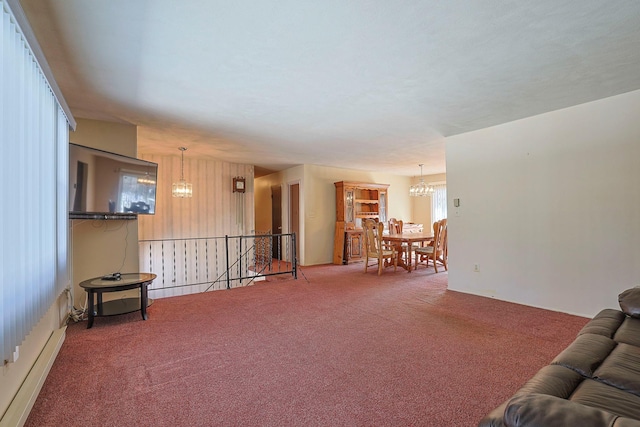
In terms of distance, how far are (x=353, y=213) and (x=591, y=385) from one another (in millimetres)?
6268

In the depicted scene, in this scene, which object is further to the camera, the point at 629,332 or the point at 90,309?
the point at 90,309

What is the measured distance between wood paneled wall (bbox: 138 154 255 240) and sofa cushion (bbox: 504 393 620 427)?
6055 mm

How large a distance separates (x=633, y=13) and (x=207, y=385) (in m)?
3.63

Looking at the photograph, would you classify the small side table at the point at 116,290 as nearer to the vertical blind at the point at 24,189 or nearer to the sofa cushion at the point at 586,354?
the vertical blind at the point at 24,189

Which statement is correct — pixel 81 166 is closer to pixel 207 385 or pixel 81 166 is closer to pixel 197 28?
pixel 197 28

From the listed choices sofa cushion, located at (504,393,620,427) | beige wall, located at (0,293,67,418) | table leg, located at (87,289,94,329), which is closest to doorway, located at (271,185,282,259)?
table leg, located at (87,289,94,329)

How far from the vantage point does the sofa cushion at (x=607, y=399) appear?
1.07 m

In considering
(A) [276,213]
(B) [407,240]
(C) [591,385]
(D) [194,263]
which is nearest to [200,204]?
(D) [194,263]

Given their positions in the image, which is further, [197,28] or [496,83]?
[496,83]

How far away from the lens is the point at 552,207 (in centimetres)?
365

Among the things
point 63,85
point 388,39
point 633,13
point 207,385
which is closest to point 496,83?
point 633,13

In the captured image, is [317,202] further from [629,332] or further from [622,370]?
[622,370]

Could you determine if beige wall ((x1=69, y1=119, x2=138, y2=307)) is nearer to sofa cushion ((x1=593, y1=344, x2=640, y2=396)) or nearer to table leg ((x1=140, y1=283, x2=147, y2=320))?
table leg ((x1=140, y1=283, x2=147, y2=320))

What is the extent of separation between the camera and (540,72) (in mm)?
2629
